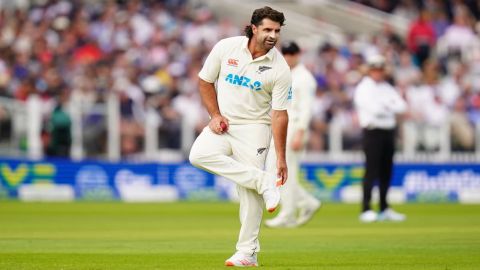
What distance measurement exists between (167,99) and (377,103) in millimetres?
8299

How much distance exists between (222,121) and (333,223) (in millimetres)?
6687

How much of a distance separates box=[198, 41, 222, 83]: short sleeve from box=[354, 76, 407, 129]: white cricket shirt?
24.4 feet

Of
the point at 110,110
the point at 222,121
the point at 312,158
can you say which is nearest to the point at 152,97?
the point at 110,110

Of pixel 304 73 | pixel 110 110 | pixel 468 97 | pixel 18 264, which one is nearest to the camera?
pixel 18 264

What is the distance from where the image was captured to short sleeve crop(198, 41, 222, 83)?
1001cm

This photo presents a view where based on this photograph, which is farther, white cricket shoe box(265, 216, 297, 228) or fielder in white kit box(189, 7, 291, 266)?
white cricket shoe box(265, 216, 297, 228)

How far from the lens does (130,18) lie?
2809 cm

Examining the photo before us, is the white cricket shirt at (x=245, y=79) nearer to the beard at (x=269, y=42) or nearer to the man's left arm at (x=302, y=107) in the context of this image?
the beard at (x=269, y=42)

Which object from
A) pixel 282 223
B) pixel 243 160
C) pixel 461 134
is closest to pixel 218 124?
pixel 243 160

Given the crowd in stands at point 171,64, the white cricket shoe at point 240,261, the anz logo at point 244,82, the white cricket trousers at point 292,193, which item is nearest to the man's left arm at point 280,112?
the anz logo at point 244,82

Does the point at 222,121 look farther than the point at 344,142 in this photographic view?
No

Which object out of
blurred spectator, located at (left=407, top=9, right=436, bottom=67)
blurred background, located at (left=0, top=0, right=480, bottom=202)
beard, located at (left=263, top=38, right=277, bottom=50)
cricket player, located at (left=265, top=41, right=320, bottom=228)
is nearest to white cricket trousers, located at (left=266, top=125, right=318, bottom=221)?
cricket player, located at (left=265, top=41, right=320, bottom=228)

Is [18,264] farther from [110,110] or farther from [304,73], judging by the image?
[110,110]

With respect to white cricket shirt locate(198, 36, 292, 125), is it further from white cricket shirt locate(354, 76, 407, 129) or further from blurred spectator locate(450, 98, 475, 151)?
blurred spectator locate(450, 98, 475, 151)
